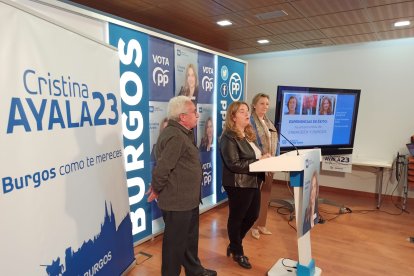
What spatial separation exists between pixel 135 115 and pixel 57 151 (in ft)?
3.71

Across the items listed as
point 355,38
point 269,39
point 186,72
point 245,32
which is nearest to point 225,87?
point 245,32

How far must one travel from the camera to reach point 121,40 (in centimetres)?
256

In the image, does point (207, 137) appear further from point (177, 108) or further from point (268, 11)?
point (177, 108)

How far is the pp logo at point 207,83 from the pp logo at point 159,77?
2.20ft

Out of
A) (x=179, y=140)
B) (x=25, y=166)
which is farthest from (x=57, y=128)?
(x=179, y=140)

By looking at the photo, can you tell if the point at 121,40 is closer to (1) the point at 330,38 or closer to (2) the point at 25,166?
(2) the point at 25,166

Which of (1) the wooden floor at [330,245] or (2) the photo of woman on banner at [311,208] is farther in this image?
(1) the wooden floor at [330,245]

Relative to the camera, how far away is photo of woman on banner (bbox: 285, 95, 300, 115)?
380 centimetres

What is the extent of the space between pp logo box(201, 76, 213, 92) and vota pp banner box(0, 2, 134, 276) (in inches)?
58.4

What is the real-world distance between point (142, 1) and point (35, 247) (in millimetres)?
2466

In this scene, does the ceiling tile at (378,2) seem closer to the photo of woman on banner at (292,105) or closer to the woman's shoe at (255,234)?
the photo of woman on banner at (292,105)

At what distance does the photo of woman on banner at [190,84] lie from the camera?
130 inches

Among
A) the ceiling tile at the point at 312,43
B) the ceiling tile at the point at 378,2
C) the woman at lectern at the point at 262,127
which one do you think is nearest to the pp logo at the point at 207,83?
the woman at lectern at the point at 262,127

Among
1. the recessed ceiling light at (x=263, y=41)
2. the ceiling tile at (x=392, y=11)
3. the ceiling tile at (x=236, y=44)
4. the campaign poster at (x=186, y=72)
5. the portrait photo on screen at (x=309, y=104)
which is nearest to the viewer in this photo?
the ceiling tile at (x=392, y=11)
